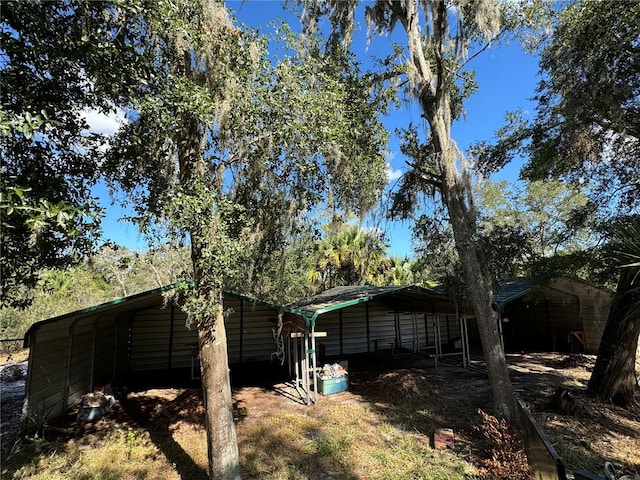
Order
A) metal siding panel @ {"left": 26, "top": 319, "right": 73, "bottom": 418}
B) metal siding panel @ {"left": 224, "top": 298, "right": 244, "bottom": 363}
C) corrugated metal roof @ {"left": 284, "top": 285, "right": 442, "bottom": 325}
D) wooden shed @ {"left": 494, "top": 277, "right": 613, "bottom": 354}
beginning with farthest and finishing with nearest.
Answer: metal siding panel @ {"left": 224, "top": 298, "right": 244, "bottom": 363} → wooden shed @ {"left": 494, "top": 277, "right": 613, "bottom": 354} → corrugated metal roof @ {"left": 284, "top": 285, "right": 442, "bottom": 325} → metal siding panel @ {"left": 26, "top": 319, "right": 73, "bottom": 418}

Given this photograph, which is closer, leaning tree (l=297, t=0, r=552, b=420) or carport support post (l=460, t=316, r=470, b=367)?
leaning tree (l=297, t=0, r=552, b=420)

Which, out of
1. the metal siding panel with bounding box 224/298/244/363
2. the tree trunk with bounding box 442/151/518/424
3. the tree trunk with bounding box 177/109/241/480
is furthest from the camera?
the metal siding panel with bounding box 224/298/244/363

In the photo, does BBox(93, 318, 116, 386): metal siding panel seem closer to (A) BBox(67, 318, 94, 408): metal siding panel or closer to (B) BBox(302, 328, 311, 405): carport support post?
(A) BBox(67, 318, 94, 408): metal siding panel

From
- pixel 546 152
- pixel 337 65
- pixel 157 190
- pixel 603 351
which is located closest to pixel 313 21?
pixel 337 65

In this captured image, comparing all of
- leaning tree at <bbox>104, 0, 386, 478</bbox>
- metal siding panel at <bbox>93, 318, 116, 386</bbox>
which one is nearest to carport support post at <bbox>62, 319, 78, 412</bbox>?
metal siding panel at <bbox>93, 318, 116, 386</bbox>

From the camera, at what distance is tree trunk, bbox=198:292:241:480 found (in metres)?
4.50

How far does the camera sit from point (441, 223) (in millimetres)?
8430

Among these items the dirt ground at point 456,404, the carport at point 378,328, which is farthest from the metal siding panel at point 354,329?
the dirt ground at point 456,404

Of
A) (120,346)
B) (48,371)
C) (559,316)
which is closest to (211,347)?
(48,371)

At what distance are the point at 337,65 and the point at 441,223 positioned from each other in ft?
14.5

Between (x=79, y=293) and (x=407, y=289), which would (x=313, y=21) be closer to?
(x=407, y=289)

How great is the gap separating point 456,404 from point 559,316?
975 cm

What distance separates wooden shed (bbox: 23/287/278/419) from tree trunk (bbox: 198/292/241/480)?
0.51 m

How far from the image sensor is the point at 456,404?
749 cm
